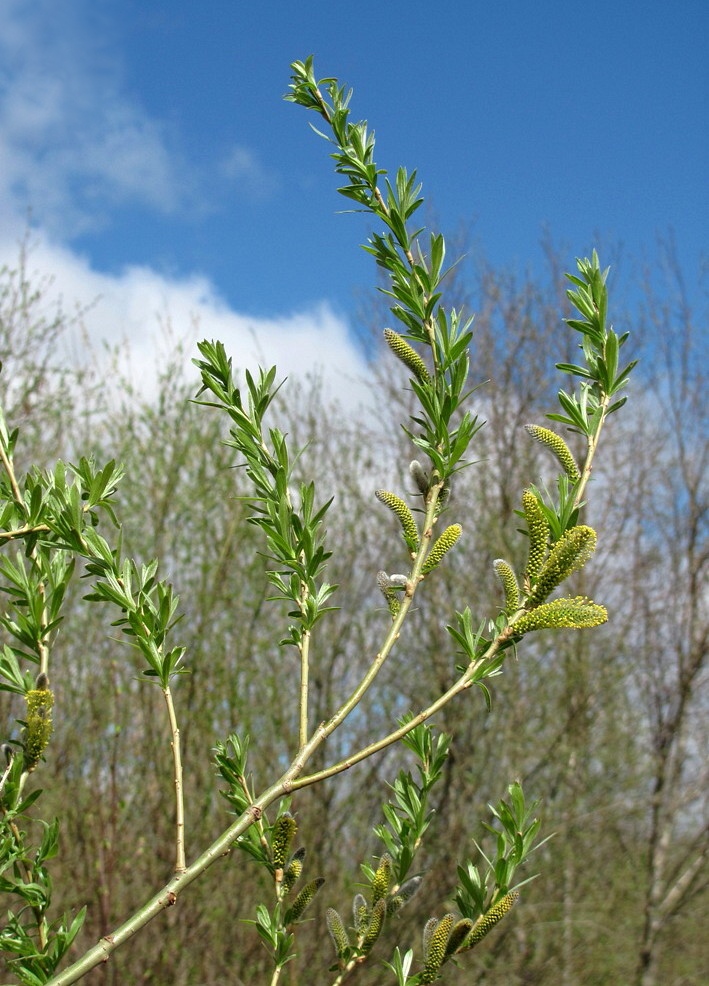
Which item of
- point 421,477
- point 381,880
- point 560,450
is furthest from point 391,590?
point 381,880

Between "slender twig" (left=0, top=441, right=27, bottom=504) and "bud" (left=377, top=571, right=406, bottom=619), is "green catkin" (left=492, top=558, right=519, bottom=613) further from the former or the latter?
"slender twig" (left=0, top=441, right=27, bottom=504)

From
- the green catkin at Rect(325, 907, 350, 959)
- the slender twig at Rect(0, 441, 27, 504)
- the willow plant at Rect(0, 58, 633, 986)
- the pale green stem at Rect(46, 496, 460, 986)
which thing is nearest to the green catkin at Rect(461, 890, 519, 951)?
the willow plant at Rect(0, 58, 633, 986)

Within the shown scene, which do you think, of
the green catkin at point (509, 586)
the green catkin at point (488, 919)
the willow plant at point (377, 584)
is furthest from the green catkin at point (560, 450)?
the green catkin at point (488, 919)

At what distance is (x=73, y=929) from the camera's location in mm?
1146

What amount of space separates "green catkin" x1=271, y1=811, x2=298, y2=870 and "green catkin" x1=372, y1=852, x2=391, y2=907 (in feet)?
0.40

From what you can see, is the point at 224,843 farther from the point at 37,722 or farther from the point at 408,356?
the point at 408,356

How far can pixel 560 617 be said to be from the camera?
1.01 metres

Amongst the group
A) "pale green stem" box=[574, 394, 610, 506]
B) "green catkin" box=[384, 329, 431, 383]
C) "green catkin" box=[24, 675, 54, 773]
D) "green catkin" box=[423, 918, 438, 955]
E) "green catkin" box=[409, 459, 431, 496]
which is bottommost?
"green catkin" box=[423, 918, 438, 955]

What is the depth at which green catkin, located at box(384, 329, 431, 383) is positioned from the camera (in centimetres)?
116

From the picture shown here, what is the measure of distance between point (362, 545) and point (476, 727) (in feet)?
5.67

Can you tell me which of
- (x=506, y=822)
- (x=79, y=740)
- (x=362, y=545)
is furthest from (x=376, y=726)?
(x=506, y=822)

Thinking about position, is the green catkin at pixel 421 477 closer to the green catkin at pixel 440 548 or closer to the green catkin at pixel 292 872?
the green catkin at pixel 440 548

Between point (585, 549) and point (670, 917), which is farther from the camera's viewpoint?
point (670, 917)

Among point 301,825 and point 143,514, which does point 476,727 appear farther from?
point 143,514
